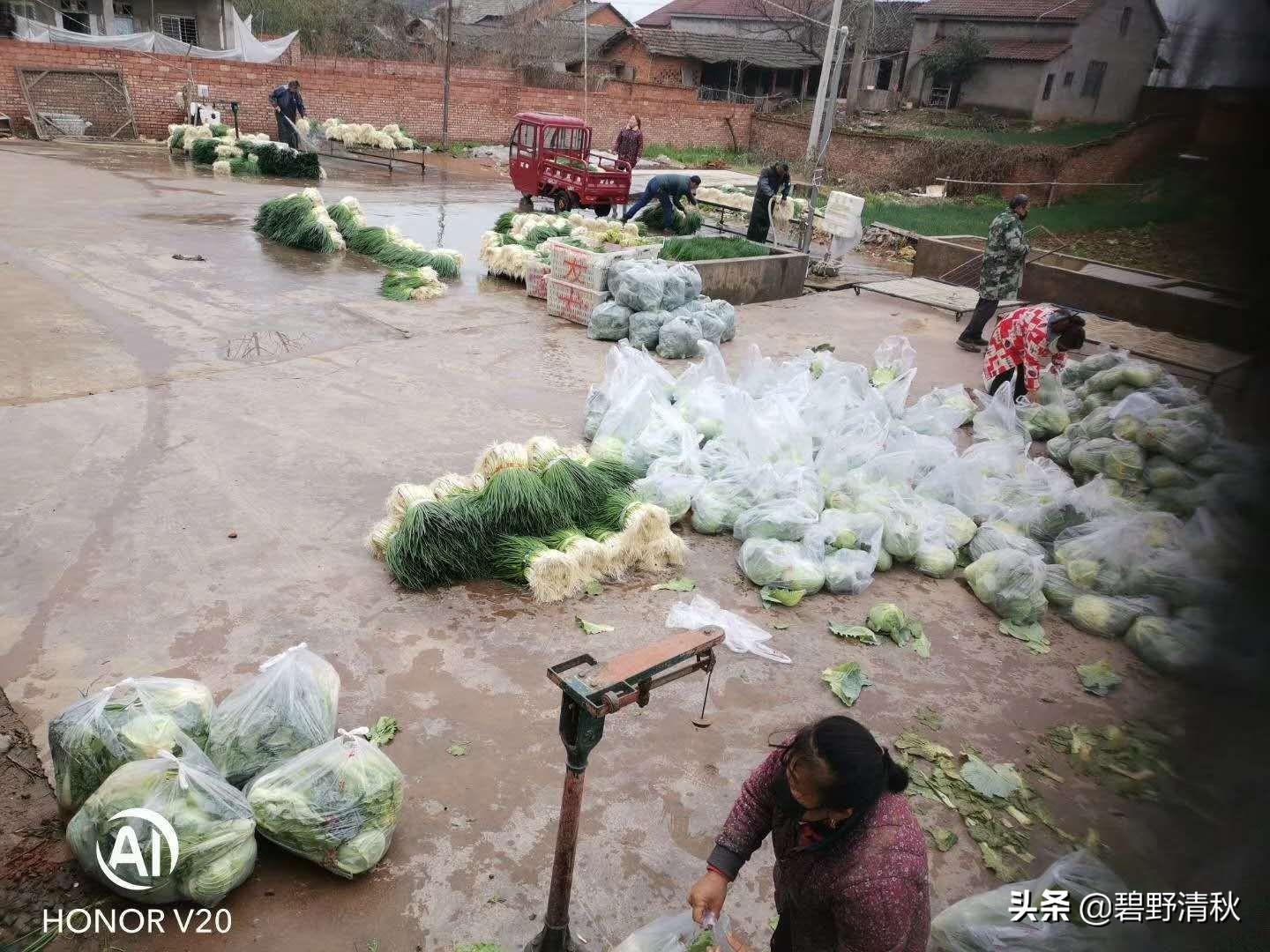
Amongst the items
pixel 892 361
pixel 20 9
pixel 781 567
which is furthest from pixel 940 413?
pixel 20 9

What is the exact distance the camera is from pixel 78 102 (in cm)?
1964

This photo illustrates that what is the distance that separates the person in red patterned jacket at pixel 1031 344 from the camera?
7.12 meters

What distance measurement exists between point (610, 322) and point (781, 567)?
4.98 m

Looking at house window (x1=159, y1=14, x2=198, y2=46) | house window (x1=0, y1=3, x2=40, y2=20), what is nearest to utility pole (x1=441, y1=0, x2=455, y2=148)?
house window (x1=159, y1=14, x2=198, y2=46)

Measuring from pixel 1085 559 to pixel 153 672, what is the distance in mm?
5277

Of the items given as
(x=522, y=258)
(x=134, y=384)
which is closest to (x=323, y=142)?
(x=522, y=258)

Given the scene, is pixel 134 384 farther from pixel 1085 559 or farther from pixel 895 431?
pixel 1085 559

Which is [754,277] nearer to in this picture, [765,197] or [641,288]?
[765,197]

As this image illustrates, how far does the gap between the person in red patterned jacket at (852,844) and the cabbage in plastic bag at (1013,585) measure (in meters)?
3.38

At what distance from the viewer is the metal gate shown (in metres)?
18.9

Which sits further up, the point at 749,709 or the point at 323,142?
the point at 323,142

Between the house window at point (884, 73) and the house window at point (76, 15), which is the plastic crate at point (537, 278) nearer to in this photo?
the house window at point (76, 15)

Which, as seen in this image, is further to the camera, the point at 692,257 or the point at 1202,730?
the point at 692,257

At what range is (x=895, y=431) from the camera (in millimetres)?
6438
